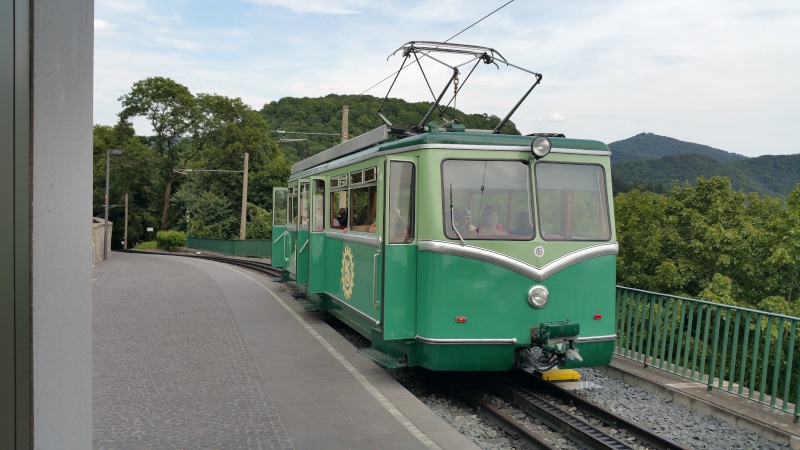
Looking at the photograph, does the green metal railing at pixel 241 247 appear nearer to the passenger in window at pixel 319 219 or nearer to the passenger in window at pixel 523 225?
the passenger in window at pixel 319 219

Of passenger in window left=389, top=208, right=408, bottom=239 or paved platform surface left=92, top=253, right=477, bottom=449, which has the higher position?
passenger in window left=389, top=208, right=408, bottom=239

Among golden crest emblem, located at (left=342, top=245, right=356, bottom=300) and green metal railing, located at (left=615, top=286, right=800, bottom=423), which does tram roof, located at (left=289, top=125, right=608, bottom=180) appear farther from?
green metal railing, located at (left=615, top=286, right=800, bottom=423)

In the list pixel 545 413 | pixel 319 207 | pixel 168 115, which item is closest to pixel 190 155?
pixel 168 115

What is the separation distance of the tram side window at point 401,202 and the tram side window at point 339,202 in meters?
2.42

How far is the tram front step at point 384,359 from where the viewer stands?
8.10 meters

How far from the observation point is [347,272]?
10.4 meters

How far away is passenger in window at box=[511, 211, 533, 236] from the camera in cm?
790

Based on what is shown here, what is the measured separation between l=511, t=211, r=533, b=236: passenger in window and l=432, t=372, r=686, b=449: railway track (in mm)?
1870

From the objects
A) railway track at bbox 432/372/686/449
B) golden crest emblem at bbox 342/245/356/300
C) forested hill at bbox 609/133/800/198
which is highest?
forested hill at bbox 609/133/800/198

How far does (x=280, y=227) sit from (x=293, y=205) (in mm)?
2073

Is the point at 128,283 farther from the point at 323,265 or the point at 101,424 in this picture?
the point at 101,424

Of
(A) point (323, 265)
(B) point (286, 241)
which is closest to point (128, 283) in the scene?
(B) point (286, 241)

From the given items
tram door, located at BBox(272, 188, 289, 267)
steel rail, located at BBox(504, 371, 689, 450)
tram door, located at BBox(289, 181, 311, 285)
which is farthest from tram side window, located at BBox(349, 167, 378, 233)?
tram door, located at BBox(272, 188, 289, 267)

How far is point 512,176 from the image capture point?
797 centimetres
